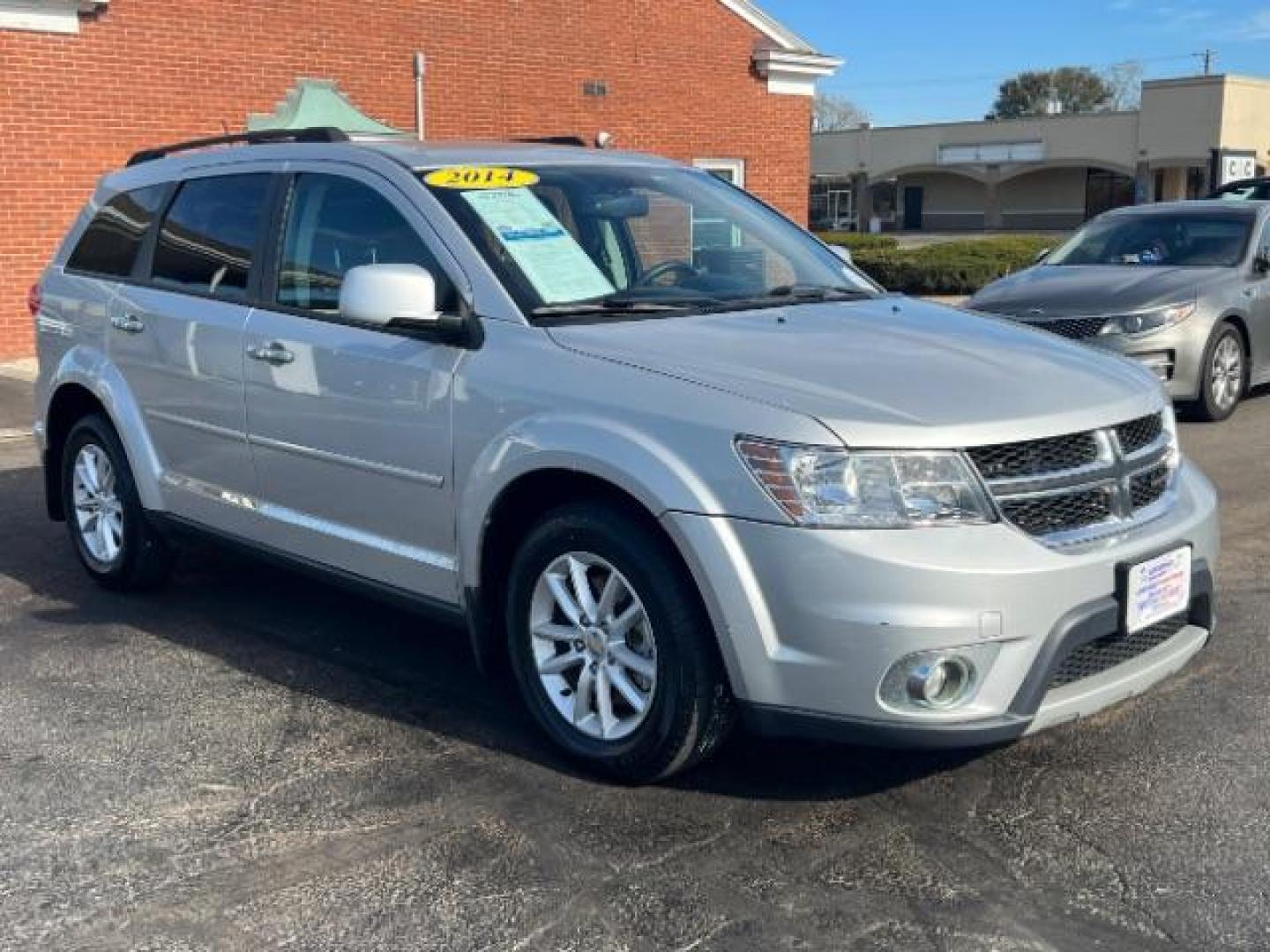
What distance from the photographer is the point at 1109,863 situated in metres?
3.46

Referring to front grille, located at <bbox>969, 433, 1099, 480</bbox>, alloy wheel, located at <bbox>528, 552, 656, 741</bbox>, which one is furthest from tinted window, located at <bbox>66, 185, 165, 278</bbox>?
front grille, located at <bbox>969, 433, 1099, 480</bbox>

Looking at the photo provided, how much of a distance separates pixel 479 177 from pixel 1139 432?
2.23 meters

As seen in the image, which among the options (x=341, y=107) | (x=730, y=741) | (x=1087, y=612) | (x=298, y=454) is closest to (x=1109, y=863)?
(x=1087, y=612)

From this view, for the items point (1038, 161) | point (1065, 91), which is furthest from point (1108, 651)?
point (1065, 91)

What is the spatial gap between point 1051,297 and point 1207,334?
1.11m

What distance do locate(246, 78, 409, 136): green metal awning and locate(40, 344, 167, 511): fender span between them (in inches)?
383

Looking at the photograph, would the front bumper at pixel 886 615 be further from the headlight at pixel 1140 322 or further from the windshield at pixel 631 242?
the headlight at pixel 1140 322

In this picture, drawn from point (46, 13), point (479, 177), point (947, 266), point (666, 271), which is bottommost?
point (947, 266)

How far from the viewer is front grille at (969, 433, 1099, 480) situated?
3.49 metres

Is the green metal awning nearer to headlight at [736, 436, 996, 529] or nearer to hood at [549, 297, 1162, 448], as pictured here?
hood at [549, 297, 1162, 448]

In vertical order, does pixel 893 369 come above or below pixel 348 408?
above

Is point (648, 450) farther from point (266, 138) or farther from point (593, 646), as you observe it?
point (266, 138)

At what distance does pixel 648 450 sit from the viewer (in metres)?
3.63

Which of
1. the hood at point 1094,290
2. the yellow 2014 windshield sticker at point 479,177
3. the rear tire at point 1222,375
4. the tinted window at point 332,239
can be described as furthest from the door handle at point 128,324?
the rear tire at point 1222,375
